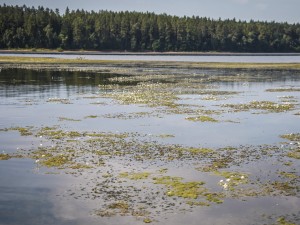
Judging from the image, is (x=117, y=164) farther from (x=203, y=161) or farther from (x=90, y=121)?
(x=90, y=121)

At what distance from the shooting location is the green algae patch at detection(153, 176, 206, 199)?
2009 cm

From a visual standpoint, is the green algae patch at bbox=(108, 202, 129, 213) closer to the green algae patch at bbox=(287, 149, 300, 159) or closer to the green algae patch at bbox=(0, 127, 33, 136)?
the green algae patch at bbox=(287, 149, 300, 159)

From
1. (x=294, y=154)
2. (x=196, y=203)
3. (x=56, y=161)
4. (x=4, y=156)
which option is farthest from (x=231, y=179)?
(x=4, y=156)

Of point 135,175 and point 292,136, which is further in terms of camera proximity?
point 292,136

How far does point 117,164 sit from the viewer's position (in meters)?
24.9

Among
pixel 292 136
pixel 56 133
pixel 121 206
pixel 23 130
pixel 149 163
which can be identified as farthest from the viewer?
pixel 23 130

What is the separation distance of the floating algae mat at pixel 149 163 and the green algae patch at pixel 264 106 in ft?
0.35

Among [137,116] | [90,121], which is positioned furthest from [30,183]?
[137,116]

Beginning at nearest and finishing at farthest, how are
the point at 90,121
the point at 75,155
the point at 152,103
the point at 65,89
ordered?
the point at 75,155 → the point at 90,121 → the point at 152,103 → the point at 65,89

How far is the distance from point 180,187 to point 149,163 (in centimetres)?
446

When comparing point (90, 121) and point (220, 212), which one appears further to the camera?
point (90, 121)

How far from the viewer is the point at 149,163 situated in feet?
82.6

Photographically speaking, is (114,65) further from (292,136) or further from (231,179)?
(231,179)

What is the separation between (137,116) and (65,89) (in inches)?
1049
